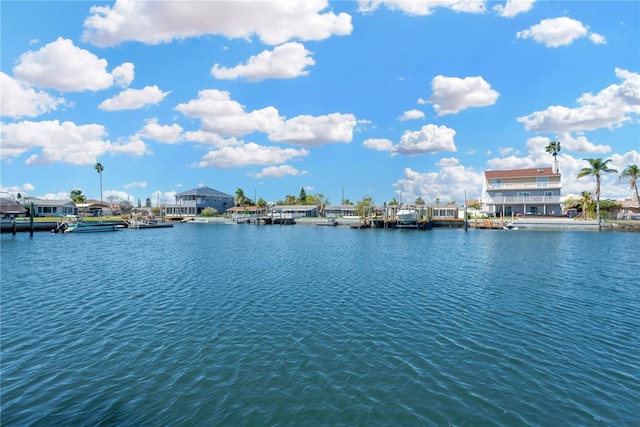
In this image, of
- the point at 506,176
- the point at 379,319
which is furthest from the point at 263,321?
the point at 506,176

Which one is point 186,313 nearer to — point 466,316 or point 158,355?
point 158,355

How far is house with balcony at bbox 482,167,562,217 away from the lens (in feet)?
262

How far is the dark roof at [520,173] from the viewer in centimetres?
8181

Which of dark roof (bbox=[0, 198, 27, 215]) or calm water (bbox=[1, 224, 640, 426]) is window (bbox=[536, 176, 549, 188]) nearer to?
calm water (bbox=[1, 224, 640, 426])

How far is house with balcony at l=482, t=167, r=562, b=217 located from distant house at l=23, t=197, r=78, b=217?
12549cm

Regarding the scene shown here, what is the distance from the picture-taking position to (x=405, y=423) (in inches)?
317

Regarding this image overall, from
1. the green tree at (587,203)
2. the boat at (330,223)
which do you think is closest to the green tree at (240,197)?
the boat at (330,223)

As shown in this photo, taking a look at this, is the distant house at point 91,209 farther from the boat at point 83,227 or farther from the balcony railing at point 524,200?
the balcony railing at point 524,200

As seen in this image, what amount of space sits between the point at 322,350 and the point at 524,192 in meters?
87.0

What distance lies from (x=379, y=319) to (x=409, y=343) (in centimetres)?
280

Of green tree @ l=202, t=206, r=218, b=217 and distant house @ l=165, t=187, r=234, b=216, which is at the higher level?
distant house @ l=165, t=187, r=234, b=216

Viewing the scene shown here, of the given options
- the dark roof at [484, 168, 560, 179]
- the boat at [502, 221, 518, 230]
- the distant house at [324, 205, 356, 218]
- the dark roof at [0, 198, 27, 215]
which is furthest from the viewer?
the distant house at [324, 205, 356, 218]

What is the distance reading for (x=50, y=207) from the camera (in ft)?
336

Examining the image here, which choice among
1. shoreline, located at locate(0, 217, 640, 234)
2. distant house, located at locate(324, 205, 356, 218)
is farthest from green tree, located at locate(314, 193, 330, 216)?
shoreline, located at locate(0, 217, 640, 234)
